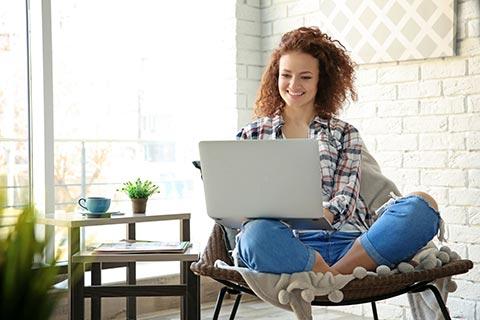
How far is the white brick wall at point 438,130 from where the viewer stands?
281 cm

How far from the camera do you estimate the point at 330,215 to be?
6.21 ft

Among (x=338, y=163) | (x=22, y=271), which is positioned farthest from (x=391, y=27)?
(x=22, y=271)

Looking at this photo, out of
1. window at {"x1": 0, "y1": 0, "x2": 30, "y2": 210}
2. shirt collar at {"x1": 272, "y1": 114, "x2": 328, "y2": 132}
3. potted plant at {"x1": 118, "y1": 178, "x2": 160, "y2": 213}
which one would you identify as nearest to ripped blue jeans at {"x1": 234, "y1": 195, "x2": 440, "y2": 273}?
shirt collar at {"x1": 272, "y1": 114, "x2": 328, "y2": 132}

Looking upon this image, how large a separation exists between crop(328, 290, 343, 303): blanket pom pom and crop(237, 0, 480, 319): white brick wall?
1.33 m

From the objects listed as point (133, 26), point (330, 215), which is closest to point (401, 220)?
point (330, 215)

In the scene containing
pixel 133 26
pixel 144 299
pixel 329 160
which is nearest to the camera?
pixel 329 160

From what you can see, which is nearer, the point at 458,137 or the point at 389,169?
the point at 458,137

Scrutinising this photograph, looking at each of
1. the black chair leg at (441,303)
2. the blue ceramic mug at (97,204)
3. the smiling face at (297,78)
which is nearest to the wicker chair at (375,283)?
the black chair leg at (441,303)

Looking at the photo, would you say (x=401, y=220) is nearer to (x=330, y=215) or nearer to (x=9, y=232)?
(x=330, y=215)

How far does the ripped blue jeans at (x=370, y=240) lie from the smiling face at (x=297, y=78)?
0.51 metres

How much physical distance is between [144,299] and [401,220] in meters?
1.78

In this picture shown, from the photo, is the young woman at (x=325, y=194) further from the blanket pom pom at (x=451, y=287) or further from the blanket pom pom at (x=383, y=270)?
the blanket pom pom at (x=451, y=287)

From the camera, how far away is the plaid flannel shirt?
1961mm

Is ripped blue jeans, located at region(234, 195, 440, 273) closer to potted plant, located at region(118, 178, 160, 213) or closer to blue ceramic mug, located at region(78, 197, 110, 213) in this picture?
blue ceramic mug, located at region(78, 197, 110, 213)
